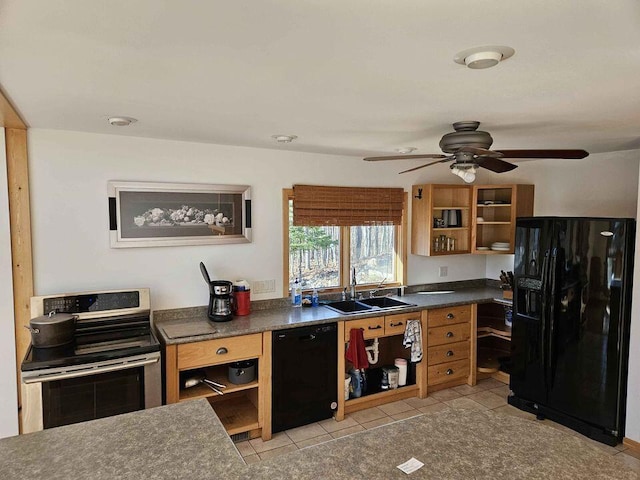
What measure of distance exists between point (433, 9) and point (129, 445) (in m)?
1.59

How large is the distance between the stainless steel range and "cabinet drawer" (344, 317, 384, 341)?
1.47 metres

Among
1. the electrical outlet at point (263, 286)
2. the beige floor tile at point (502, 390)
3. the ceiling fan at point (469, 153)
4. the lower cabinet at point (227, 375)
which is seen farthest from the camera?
the beige floor tile at point (502, 390)

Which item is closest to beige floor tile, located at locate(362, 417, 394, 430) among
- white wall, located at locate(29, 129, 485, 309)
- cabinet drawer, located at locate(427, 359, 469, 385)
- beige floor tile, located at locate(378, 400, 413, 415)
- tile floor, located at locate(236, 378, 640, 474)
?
tile floor, located at locate(236, 378, 640, 474)

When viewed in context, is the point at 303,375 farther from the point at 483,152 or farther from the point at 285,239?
the point at 483,152

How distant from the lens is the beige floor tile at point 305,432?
10.8ft

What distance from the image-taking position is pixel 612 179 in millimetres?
3908

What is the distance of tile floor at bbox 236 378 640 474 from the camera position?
3119 millimetres

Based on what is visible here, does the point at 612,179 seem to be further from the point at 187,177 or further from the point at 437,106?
the point at 187,177

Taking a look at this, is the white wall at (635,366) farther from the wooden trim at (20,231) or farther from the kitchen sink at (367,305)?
the wooden trim at (20,231)

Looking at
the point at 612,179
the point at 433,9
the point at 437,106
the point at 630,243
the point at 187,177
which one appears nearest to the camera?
the point at 433,9

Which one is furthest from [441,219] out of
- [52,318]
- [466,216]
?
[52,318]

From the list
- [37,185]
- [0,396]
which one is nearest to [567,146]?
[37,185]

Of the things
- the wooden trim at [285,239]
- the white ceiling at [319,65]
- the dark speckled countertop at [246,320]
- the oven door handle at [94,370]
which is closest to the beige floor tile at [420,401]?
the dark speckled countertop at [246,320]

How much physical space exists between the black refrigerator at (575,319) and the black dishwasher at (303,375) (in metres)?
1.61
